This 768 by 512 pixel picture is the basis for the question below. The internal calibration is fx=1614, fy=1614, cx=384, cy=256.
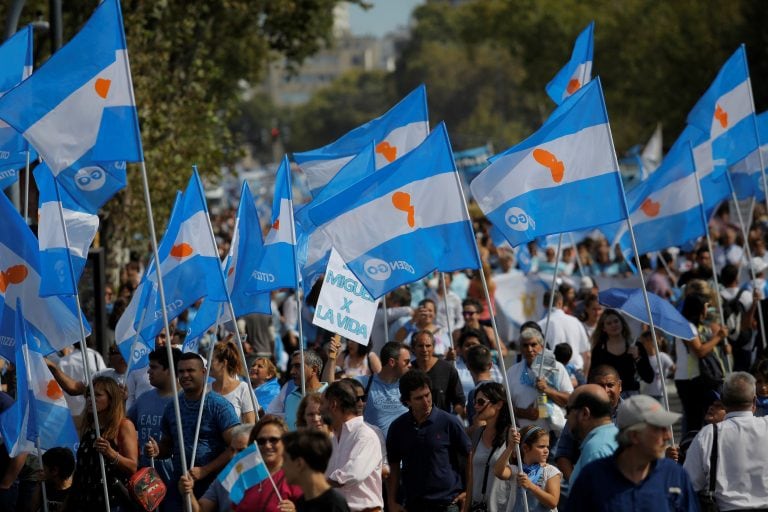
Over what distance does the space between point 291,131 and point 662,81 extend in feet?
404

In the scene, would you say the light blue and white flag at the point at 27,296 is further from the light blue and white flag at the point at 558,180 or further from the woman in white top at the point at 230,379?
the light blue and white flag at the point at 558,180

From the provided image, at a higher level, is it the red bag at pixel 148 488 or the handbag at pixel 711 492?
the red bag at pixel 148 488

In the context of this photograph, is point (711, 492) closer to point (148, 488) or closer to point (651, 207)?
point (148, 488)

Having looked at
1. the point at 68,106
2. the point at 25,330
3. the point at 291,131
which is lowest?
the point at 25,330

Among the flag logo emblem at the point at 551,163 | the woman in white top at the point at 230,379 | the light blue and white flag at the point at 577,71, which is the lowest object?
the woman in white top at the point at 230,379

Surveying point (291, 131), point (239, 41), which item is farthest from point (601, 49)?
point (291, 131)

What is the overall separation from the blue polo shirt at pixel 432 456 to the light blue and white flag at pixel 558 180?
1.33 m

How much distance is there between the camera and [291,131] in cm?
17600

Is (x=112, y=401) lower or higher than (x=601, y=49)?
lower

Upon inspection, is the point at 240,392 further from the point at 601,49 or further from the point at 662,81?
the point at 601,49

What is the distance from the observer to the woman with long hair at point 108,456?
938 centimetres

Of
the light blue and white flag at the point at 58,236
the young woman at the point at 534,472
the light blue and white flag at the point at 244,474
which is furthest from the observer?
the light blue and white flag at the point at 58,236

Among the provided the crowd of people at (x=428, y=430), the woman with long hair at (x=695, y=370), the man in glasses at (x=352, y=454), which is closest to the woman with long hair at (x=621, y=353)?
the crowd of people at (x=428, y=430)

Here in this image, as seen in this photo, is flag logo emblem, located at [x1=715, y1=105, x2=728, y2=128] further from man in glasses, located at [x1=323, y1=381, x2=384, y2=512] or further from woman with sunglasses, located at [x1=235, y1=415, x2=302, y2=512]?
woman with sunglasses, located at [x1=235, y1=415, x2=302, y2=512]
